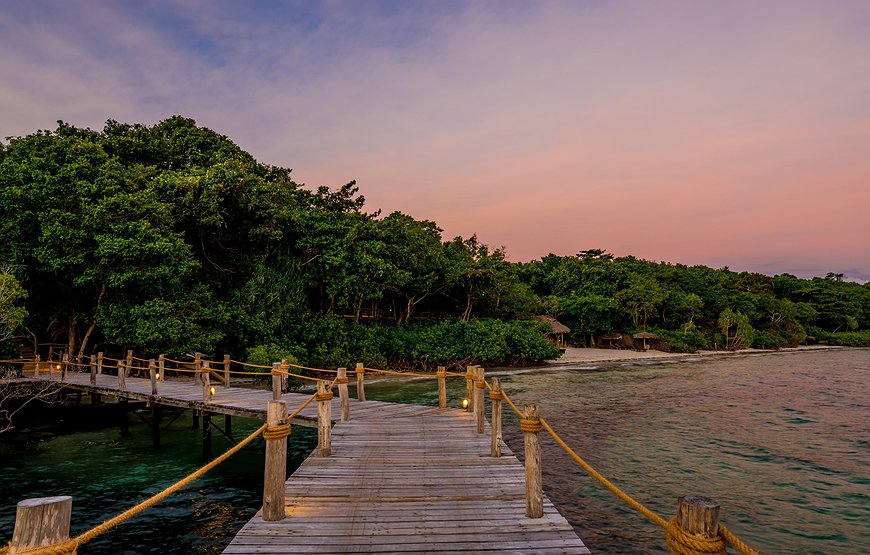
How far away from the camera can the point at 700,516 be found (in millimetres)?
2848

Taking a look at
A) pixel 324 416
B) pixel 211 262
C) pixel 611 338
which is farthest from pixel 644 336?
pixel 324 416

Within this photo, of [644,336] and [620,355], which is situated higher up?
[644,336]

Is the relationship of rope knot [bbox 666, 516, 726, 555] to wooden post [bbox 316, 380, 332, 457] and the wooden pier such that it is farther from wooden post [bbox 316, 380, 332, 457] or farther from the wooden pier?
wooden post [bbox 316, 380, 332, 457]

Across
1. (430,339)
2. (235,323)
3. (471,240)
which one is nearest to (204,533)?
(235,323)

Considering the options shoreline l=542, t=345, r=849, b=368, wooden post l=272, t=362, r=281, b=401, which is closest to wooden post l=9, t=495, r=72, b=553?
wooden post l=272, t=362, r=281, b=401

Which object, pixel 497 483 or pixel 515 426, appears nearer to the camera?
pixel 497 483

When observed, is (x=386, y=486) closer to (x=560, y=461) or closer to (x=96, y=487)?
(x=560, y=461)

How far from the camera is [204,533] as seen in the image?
33.4 feet

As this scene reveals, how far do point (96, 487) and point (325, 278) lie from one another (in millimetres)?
19114

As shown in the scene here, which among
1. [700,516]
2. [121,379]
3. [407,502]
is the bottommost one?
[407,502]

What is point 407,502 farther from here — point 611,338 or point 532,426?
point 611,338

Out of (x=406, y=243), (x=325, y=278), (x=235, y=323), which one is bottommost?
(x=235, y=323)

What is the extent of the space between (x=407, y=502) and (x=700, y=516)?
4.57 meters

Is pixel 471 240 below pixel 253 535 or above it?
above
